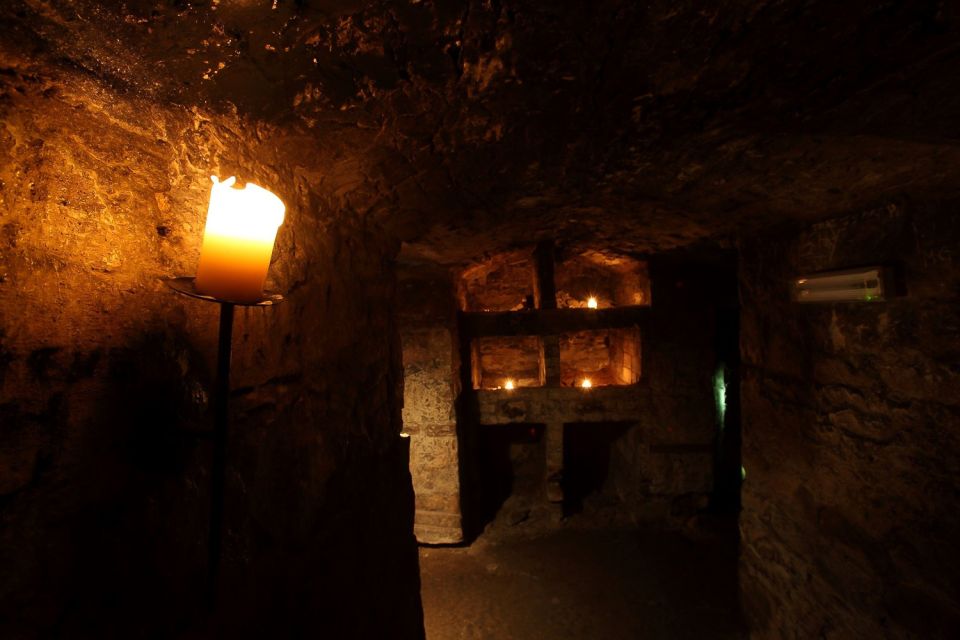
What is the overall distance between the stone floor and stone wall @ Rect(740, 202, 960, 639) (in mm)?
938

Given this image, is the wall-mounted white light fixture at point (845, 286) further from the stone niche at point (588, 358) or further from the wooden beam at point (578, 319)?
the stone niche at point (588, 358)

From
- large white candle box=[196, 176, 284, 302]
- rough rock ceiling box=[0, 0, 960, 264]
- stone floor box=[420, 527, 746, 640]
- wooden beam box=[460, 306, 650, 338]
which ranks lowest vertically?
stone floor box=[420, 527, 746, 640]

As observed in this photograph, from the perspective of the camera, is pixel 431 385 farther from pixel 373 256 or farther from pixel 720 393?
pixel 720 393

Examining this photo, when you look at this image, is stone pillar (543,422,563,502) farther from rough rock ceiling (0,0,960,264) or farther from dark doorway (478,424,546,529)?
rough rock ceiling (0,0,960,264)

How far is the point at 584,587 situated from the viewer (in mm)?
3752

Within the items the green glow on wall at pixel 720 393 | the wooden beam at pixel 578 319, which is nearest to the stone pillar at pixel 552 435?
the wooden beam at pixel 578 319

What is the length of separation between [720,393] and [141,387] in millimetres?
4940

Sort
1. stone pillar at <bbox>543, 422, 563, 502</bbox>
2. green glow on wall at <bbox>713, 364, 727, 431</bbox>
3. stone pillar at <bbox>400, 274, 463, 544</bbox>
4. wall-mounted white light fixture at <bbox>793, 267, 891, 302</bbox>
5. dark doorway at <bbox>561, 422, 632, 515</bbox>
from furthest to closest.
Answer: dark doorway at <bbox>561, 422, 632, 515</bbox> → stone pillar at <bbox>543, 422, 563, 502</bbox> → green glow on wall at <bbox>713, 364, 727, 431</bbox> → stone pillar at <bbox>400, 274, 463, 544</bbox> → wall-mounted white light fixture at <bbox>793, 267, 891, 302</bbox>

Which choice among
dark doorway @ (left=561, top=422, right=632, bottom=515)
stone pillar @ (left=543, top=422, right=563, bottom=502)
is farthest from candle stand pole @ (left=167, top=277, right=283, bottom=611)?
dark doorway @ (left=561, top=422, right=632, bottom=515)

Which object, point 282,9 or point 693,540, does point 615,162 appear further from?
point 693,540

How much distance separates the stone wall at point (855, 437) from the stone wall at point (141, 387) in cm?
207

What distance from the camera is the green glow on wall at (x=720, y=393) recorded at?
4516mm

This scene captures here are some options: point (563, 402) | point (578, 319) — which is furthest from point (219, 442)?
point (563, 402)

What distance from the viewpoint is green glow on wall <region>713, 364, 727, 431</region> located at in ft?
14.8
